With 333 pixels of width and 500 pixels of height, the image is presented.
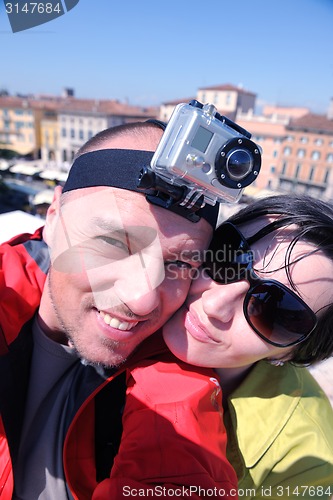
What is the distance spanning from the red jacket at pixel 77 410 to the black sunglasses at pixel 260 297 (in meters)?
0.34

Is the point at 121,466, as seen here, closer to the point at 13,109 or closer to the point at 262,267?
the point at 262,267

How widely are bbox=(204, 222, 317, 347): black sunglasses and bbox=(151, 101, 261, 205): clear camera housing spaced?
25cm

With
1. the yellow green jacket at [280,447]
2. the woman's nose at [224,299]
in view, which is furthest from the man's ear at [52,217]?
the yellow green jacket at [280,447]

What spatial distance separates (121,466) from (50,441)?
48 cm

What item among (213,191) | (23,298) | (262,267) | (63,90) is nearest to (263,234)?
(262,267)

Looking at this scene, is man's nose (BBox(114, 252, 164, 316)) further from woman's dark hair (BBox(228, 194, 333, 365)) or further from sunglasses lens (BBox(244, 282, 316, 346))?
woman's dark hair (BBox(228, 194, 333, 365))

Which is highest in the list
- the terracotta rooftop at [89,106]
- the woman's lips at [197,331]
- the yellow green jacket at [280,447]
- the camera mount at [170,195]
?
the camera mount at [170,195]

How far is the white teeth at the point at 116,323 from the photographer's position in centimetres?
131

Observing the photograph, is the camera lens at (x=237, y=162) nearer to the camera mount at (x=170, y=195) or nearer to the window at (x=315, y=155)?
the camera mount at (x=170, y=195)

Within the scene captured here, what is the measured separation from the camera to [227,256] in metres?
1.37

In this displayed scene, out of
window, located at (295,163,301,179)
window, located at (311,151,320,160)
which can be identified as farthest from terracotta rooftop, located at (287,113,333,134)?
window, located at (295,163,301,179)

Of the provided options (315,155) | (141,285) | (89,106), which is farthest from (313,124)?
(141,285)

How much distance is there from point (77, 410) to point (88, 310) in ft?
1.53

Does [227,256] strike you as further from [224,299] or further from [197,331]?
[197,331]
